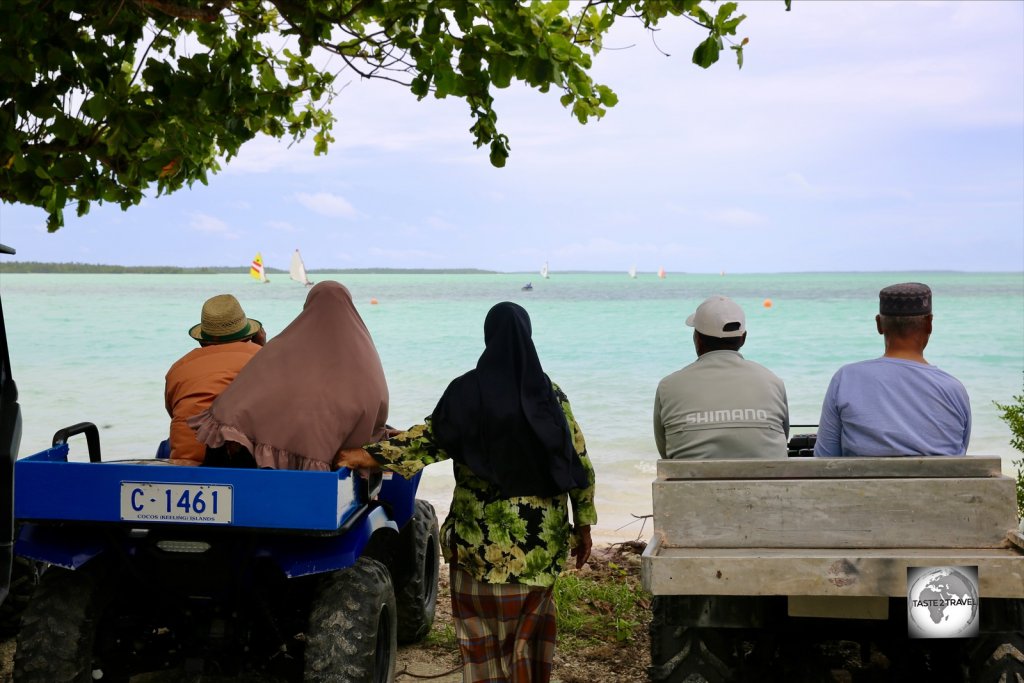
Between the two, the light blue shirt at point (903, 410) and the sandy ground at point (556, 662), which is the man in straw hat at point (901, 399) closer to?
the light blue shirt at point (903, 410)

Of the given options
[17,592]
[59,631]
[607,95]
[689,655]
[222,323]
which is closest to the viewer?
[689,655]

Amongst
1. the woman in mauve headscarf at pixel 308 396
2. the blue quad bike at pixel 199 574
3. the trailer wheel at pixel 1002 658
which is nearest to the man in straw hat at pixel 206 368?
the woman in mauve headscarf at pixel 308 396

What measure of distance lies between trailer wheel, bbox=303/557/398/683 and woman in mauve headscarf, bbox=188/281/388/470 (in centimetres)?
46

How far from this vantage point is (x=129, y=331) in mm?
48531

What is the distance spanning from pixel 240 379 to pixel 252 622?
965 millimetres

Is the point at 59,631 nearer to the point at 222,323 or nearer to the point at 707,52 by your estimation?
the point at 222,323

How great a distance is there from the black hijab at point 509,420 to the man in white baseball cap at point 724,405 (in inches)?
23.0

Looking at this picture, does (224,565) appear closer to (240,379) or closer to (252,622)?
(252,622)

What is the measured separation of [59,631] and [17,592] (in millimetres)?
1818

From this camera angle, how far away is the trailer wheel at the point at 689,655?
3.96 metres

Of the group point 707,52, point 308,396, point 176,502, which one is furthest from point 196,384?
point 707,52

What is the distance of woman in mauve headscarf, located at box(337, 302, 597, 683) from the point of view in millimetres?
4164

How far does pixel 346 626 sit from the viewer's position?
13.6 ft

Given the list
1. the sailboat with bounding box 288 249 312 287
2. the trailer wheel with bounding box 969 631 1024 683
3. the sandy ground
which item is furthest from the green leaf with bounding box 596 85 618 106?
the sailboat with bounding box 288 249 312 287
